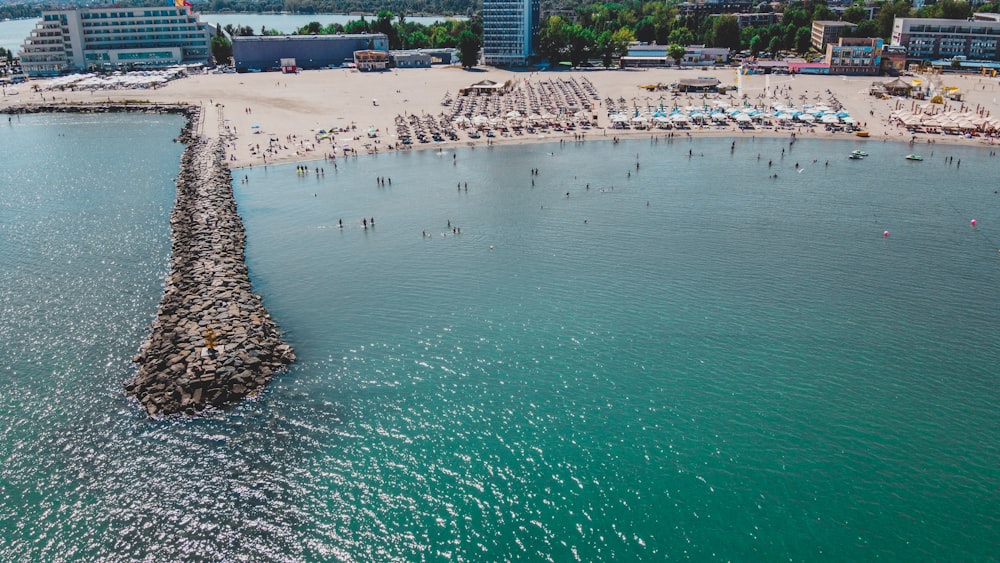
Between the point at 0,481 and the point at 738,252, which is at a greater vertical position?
the point at 738,252

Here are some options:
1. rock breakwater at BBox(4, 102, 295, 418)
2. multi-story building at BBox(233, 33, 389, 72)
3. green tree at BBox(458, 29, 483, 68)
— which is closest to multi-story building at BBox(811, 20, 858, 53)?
green tree at BBox(458, 29, 483, 68)

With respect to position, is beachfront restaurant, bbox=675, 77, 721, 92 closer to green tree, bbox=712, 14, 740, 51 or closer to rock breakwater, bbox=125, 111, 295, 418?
green tree, bbox=712, 14, 740, 51

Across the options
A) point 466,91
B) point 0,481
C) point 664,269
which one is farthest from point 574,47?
point 0,481

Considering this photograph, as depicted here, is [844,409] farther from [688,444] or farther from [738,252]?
[738,252]

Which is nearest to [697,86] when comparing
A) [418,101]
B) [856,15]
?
[418,101]

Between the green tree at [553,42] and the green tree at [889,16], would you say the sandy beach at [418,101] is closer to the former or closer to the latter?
the green tree at [553,42]

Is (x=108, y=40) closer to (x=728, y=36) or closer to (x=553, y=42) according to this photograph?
(x=553, y=42)

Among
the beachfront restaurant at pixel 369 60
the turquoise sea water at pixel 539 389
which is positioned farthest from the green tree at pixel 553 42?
the turquoise sea water at pixel 539 389
